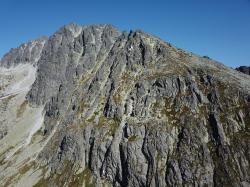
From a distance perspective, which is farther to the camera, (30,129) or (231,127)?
(30,129)

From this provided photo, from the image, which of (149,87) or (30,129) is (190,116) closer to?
(149,87)

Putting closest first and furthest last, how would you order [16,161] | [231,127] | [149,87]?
[231,127], [149,87], [16,161]

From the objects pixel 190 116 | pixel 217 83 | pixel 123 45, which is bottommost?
pixel 190 116

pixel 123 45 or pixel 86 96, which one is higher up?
pixel 123 45

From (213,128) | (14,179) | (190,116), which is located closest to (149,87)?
(190,116)

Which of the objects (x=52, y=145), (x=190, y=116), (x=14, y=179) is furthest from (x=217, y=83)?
(x=14, y=179)

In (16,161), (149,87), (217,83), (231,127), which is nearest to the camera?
(231,127)

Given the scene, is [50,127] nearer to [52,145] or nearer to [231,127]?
[52,145]
